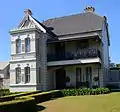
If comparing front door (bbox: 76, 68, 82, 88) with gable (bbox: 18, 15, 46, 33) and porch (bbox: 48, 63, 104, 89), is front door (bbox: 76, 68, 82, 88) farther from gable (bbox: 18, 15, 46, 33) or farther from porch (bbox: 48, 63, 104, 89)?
gable (bbox: 18, 15, 46, 33)

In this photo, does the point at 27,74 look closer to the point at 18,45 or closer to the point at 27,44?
the point at 27,44

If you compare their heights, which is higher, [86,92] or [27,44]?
[27,44]

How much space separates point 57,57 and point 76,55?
285cm

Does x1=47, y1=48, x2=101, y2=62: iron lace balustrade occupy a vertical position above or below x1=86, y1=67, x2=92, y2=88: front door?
above

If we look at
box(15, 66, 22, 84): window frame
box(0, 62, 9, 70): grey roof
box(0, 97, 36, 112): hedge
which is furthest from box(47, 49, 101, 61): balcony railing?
box(0, 62, 9, 70): grey roof

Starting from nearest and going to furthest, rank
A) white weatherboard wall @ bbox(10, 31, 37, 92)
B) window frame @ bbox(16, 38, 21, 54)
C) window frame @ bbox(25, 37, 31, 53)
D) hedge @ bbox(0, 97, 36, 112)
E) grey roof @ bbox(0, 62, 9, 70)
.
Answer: hedge @ bbox(0, 97, 36, 112)
white weatherboard wall @ bbox(10, 31, 37, 92)
window frame @ bbox(25, 37, 31, 53)
window frame @ bbox(16, 38, 21, 54)
grey roof @ bbox(0, 62, 9, 70)

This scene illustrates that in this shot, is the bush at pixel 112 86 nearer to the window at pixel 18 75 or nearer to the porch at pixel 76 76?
the porch at pixel 76 76

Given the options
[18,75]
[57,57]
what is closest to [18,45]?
[18,75]

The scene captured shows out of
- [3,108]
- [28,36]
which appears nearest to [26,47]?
[28,36]

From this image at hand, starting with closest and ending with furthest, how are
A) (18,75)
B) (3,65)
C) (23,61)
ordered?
(23,61), (18,75), (3,65)

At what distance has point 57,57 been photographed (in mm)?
33969

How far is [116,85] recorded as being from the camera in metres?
34.7

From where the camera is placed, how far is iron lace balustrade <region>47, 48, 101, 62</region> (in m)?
31.3

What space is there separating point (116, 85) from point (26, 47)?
12.0 metres
